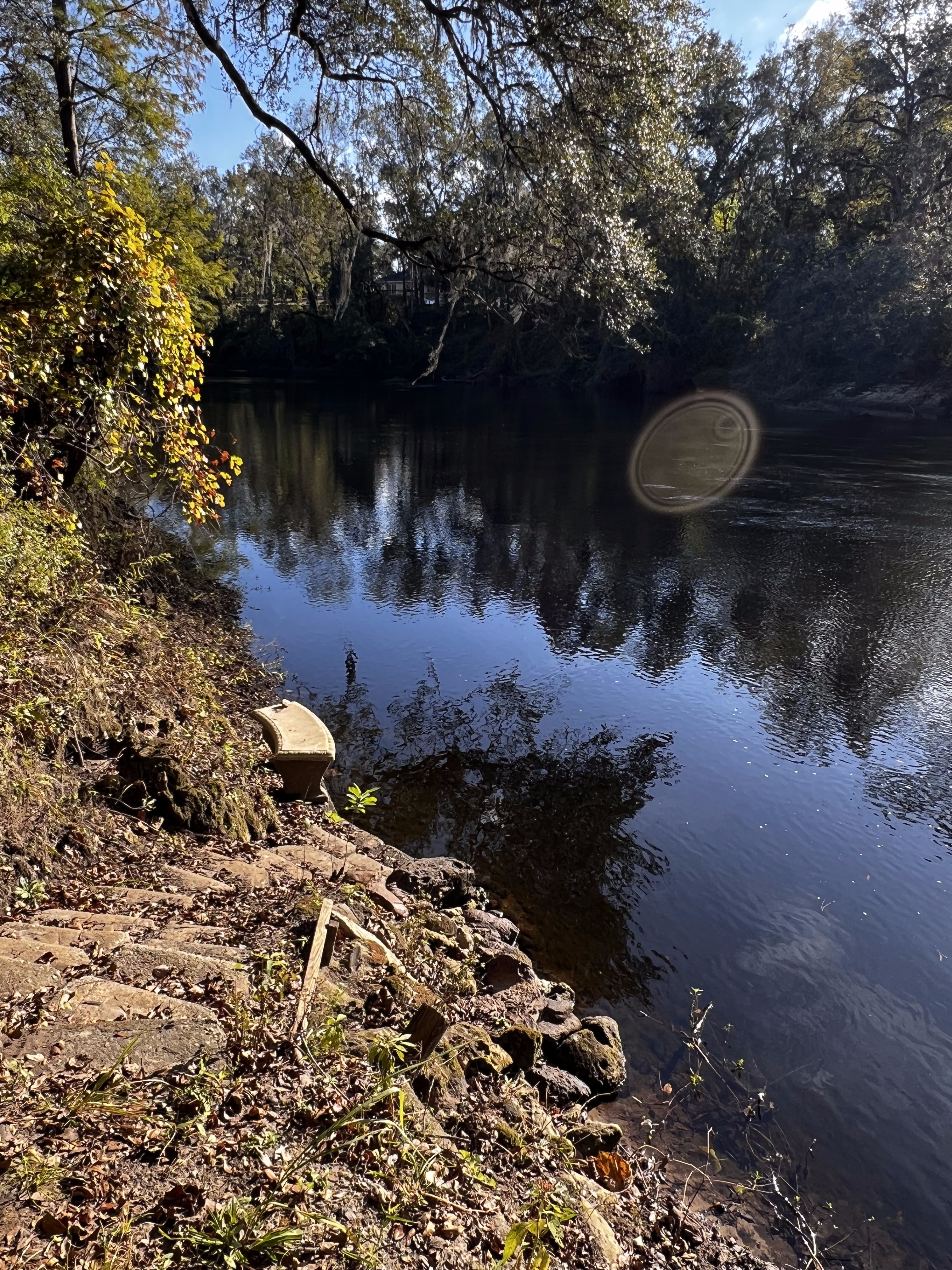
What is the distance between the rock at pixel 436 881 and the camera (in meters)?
5.68

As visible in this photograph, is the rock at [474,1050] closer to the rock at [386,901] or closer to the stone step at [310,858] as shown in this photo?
the rock at [386,901]

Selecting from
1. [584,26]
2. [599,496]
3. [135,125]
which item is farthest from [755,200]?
[584,26]

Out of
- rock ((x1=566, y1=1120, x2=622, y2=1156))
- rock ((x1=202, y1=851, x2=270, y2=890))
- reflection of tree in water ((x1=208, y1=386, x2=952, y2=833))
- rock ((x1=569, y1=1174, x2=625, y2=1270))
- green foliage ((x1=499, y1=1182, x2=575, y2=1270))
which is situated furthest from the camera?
reflection of tree in water ((x1=208, y1=386, x2=952, y2=833))

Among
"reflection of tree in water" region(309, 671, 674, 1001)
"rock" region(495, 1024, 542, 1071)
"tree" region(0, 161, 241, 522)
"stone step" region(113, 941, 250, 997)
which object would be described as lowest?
"reflection of tree in water" region(309, 671, 674, 1001)

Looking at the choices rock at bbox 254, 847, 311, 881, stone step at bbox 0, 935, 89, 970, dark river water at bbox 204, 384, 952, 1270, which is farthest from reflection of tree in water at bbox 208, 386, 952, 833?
stone step at bbox 0, 935, 89, 970

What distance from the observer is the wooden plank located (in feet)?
10.7

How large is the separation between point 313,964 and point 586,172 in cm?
882

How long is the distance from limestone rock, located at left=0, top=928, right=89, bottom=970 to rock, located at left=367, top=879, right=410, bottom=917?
1884 mm

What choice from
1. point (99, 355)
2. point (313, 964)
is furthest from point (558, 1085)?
point (99, 355)

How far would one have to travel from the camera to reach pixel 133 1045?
2795mm

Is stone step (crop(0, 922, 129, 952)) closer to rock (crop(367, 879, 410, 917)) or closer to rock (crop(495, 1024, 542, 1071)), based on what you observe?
rock (crop(367, 879, 410, 917))

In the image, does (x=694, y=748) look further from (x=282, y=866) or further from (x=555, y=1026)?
(x=282, y=866)

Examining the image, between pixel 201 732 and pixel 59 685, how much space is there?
1.29m

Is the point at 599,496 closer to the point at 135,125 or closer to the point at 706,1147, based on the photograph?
the point at 135,125
